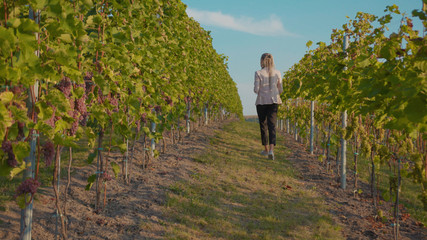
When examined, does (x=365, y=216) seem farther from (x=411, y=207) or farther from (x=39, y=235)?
(x=39, y=235)

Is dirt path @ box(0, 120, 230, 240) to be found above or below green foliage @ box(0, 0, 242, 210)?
below

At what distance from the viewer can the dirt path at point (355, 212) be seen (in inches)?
192

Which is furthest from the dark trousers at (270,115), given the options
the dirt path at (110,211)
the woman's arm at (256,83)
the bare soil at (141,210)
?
the dirt path at (110,211)

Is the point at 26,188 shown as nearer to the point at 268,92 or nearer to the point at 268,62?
the point at 268,92

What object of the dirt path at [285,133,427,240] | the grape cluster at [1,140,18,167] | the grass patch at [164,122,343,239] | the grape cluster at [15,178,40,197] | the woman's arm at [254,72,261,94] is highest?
the woman's arm at [254,72,261,94]

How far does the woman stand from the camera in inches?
282

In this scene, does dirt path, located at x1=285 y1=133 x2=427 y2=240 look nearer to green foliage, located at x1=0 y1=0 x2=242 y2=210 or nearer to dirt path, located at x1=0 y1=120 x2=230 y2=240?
dirt path, located at x1=0 y1=120 x2=230 y2=240

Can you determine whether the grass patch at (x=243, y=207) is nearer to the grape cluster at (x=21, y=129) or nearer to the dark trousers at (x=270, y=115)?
the dark trousers at (x=270, y=115)

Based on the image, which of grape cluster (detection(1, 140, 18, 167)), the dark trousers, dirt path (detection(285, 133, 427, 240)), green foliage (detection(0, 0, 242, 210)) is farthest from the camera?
the dark trousers

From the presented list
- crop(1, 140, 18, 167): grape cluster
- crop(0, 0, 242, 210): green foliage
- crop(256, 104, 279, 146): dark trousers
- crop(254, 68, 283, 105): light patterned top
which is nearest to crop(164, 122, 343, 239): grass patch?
crop(256, 104, 279, 146): dark trousers

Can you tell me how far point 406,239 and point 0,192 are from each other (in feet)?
20.9

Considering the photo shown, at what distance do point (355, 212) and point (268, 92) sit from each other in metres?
3.16

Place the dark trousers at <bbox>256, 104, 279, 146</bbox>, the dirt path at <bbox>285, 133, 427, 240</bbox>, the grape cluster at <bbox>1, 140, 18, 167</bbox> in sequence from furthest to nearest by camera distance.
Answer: the dark trousers at <bbox>256, 104, 279, 146</bbox>, the dirt path at <bbox>285, 133, 427, 240</bbox>, the grape cluster at <bbox>1, 140, 18, 167</bbox>

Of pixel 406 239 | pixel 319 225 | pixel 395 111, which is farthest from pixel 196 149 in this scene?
pixel 395 111
